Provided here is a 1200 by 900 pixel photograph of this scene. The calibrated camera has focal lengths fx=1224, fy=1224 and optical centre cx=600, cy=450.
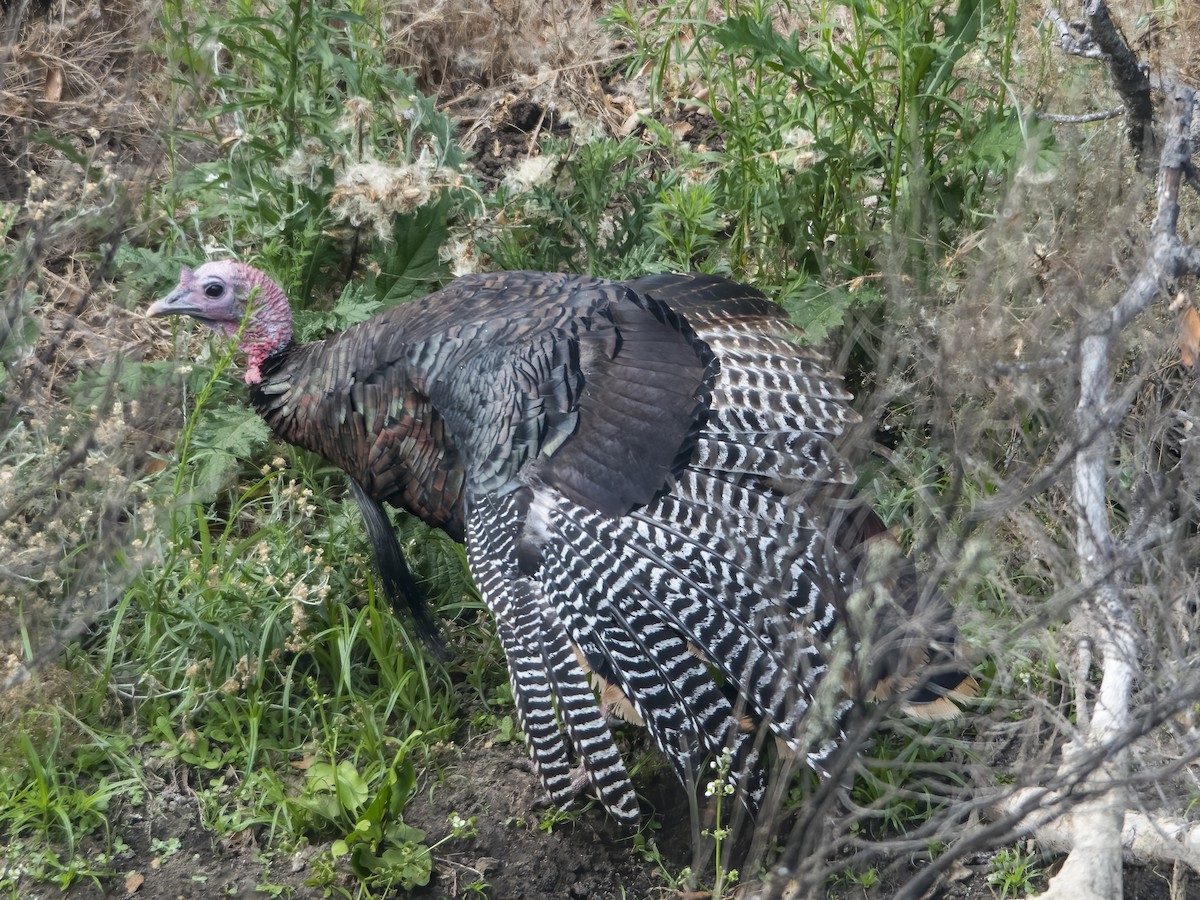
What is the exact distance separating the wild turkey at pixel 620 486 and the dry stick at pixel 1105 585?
37 centimetres

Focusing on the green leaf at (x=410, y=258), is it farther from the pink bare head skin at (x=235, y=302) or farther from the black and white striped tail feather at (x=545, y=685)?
the black and white striped tail feather at (x=545, y=685)

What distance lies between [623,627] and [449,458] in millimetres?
887

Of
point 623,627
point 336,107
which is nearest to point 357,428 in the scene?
point 623,627

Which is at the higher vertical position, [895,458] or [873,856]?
[895,458]

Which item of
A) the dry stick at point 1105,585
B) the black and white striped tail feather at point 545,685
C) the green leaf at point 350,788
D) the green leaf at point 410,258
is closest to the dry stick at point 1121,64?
the dry stick at point 1105,585

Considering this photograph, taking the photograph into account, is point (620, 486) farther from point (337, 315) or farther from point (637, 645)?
point (337, 315)

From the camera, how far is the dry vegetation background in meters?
2.62

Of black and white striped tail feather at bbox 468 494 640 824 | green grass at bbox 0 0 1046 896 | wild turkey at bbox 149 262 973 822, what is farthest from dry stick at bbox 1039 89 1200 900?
black and white striped tail feather at bbox 468 494 640 824

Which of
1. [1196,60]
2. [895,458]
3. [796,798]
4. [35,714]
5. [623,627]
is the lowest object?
[35,714]

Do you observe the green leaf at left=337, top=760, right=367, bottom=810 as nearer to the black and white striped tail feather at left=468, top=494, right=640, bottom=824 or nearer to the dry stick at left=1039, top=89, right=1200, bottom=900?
the black and white striped tail feather at left=468, top=494, right=640, bottom=824

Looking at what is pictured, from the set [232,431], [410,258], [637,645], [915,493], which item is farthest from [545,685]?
[410,258]

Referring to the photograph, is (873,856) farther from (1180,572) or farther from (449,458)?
(449,458)

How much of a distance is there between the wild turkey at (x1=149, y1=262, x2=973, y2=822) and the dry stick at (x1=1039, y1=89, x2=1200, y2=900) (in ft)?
1.21

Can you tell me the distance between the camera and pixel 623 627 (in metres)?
3.16
